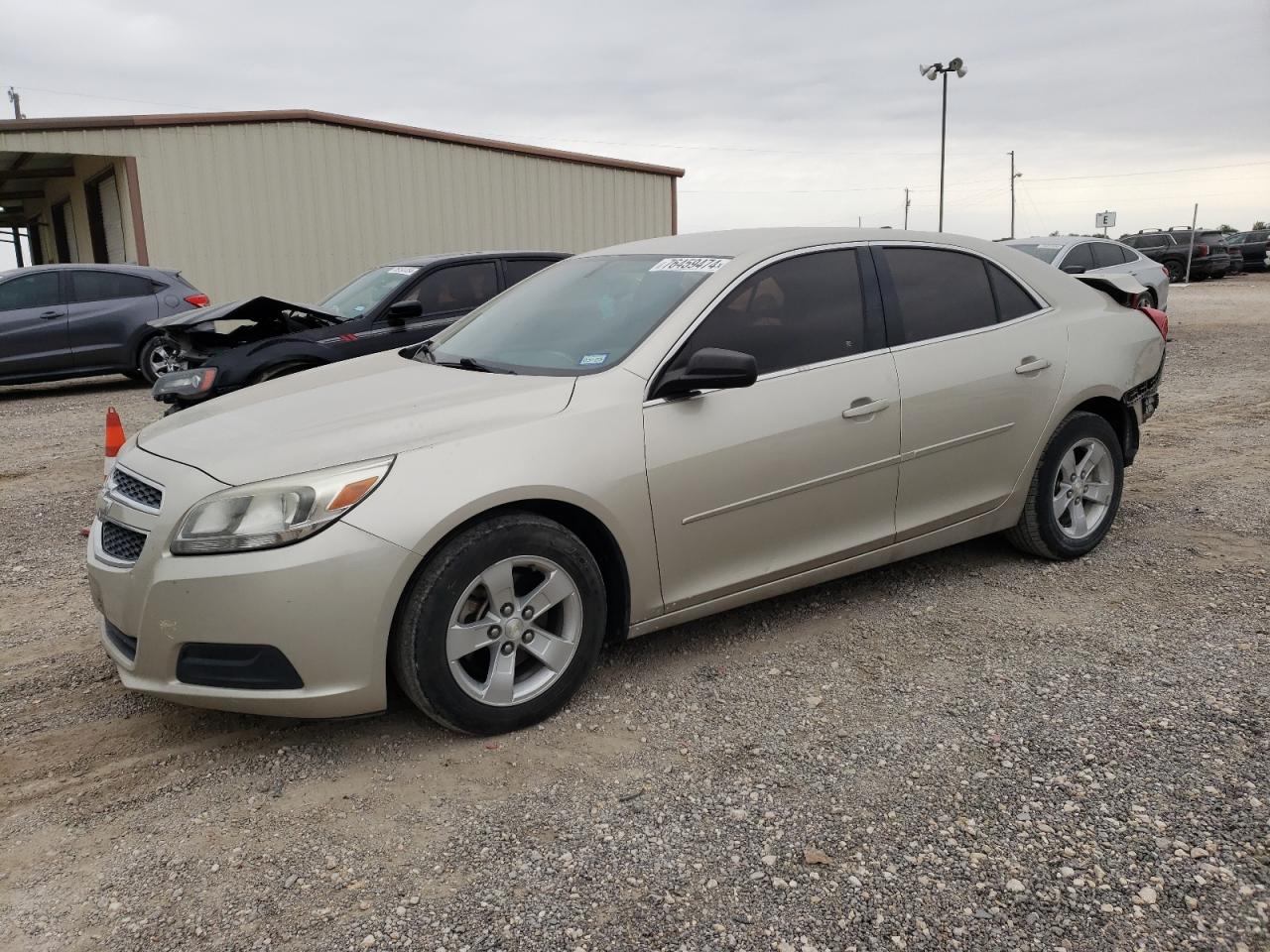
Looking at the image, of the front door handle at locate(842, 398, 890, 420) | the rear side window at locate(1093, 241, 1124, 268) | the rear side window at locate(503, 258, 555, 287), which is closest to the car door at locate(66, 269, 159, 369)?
the rear side window at locate(503, 258, 555, 287)

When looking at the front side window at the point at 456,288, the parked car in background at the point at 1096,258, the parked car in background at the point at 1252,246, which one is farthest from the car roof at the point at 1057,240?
the parked car in background at the point at 1252,246

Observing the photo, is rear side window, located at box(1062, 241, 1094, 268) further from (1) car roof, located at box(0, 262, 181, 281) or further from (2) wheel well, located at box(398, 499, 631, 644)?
(2) wheel well, located at box(398, 499, 631, 644)

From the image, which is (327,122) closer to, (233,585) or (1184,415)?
(1184,415)

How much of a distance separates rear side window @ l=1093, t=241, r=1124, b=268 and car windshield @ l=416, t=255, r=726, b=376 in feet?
45.0

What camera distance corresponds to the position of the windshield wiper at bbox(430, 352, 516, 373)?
3.93 metres

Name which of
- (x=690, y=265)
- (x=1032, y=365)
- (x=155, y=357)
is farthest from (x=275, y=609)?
(x=155, y=357)

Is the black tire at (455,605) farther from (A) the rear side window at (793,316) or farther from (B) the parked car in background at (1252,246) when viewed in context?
(B) the parked car in background at (1252,246)

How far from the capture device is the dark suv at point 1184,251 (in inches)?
1278

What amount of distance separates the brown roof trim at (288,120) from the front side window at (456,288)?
999cm

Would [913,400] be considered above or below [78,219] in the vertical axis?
below

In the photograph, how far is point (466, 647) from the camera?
3.23 metres

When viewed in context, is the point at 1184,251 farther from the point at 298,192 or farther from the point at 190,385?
the point at 190,385

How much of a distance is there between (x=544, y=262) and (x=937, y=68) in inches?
1003

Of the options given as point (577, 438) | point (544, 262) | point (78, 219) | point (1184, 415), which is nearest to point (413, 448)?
point (577, 438)
